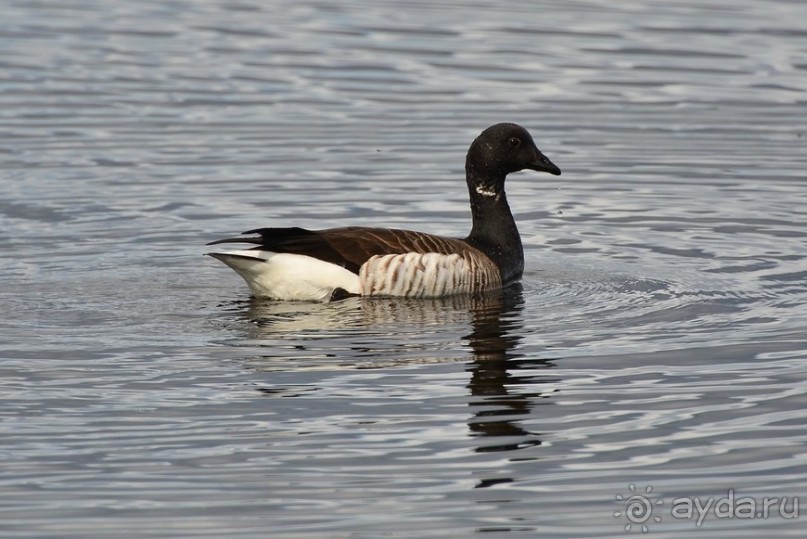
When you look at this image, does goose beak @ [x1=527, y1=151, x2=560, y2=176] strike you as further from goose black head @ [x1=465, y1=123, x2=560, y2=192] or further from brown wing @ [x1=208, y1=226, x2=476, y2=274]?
brown wing @ [x1=208, y1=226, x2=476, y2=274]

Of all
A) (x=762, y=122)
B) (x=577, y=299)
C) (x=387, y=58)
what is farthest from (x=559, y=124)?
(x=577, y=299)

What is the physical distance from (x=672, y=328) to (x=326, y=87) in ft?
37.1

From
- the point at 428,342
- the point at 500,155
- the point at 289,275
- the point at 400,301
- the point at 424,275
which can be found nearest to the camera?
the point at 428,342

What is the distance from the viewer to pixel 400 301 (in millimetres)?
14016

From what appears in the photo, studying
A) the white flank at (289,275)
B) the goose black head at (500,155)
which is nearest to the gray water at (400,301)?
the white flank at (289,275)

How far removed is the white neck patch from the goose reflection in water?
116 cm

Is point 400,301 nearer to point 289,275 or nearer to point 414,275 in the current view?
point 414,275

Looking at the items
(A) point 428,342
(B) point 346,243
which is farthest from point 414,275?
(A) point 428,342

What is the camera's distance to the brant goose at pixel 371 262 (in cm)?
1361

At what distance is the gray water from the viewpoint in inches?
350

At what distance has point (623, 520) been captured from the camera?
8.44m

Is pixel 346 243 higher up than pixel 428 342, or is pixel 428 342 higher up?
pixel 346 243

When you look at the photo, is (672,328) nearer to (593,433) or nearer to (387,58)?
(593,433)

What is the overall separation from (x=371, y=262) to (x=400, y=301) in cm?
42
